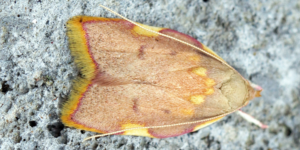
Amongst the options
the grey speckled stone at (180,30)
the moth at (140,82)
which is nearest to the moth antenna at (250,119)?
the grey speckled stone at (180,30)

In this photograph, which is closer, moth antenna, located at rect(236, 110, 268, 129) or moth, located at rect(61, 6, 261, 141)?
moth, located at rect(61, 6, 261, 141)

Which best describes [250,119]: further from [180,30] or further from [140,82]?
[140,82]

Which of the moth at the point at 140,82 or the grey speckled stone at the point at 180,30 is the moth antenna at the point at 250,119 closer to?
the grey speckled stone at the point at 180,30

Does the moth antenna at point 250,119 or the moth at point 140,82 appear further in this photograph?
the moth antenna at point 250,119

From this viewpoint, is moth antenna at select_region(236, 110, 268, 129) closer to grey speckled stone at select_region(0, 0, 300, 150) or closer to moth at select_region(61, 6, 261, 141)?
grey speckled stone at select_region(0, 0, 300, 150)

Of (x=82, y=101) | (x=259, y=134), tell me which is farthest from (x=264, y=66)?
(x=82, y=101)

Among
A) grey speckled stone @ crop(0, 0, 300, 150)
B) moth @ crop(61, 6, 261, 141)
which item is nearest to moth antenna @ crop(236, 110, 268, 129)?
grey speckled stone @ crop(0, 0, 300, 150)

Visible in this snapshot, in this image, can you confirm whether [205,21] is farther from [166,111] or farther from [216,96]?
[166,111]

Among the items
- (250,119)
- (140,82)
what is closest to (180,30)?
(140,82)
